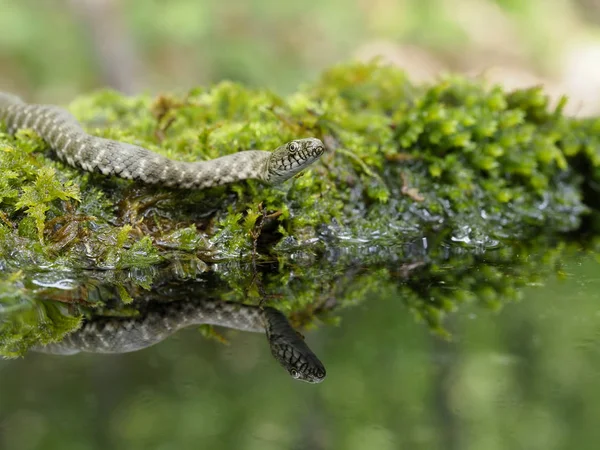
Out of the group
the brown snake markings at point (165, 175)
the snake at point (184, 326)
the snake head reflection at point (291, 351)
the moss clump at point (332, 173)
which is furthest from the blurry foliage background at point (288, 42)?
the snake head reflection at point (291, 351)

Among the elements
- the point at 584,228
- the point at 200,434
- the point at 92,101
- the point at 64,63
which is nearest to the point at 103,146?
the point at 92,101

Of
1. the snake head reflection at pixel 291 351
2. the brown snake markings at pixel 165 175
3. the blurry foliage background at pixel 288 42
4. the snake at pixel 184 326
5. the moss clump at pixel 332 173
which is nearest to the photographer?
the snake head reflection at pixel 291 351

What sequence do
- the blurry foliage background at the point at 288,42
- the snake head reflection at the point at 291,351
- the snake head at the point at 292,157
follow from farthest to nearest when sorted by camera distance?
the blurry foliage background at the point at 288,42 < the snake head at the point at 292,157 < the snake head reflection at the point at 291,351

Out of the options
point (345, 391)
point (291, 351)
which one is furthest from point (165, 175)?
point (345, 391)

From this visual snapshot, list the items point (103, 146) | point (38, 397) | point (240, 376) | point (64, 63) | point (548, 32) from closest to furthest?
point (38, 397) → point (240, 376) → point (103, 146) → point (64, 63) → point (548, 32)

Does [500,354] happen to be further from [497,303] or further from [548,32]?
[548,32]

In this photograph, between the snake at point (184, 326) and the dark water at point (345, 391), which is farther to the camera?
the snake at point (184, 326)

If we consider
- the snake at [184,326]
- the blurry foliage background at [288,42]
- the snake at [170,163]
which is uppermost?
the blurry foliage background at [288,42]

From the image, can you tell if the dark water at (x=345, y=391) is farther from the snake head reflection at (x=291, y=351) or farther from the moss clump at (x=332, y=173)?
the moss clump at (x=332, y=173)
